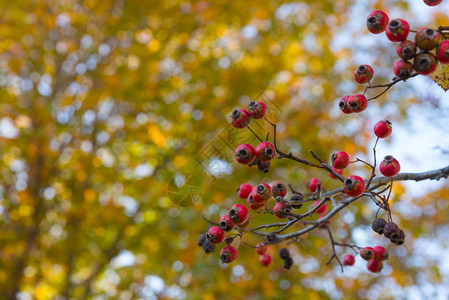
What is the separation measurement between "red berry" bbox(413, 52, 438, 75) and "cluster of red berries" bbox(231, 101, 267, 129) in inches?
24.9

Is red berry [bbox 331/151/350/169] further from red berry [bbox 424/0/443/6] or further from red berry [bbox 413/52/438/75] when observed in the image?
red berry [bbox 424/0/443/6]

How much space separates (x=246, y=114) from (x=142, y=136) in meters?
4.42

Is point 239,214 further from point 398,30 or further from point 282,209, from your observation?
point 398,30

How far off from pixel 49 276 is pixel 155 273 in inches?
113

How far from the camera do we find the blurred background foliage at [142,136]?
5.50 m

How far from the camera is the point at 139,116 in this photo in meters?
6.22

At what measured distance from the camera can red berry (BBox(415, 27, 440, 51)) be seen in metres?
1.45

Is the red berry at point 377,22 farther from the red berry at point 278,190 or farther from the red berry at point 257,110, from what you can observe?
the red berry at point 278,190

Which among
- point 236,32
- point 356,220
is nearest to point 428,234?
point 356,220

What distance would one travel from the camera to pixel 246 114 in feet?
5.98

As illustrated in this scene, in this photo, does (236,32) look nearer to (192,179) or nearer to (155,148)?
(155,148)

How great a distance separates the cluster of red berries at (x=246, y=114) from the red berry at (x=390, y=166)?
0.54m

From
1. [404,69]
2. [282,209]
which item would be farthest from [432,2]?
[282,209]

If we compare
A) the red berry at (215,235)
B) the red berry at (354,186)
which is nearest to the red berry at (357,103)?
the red berry at (354,186)
